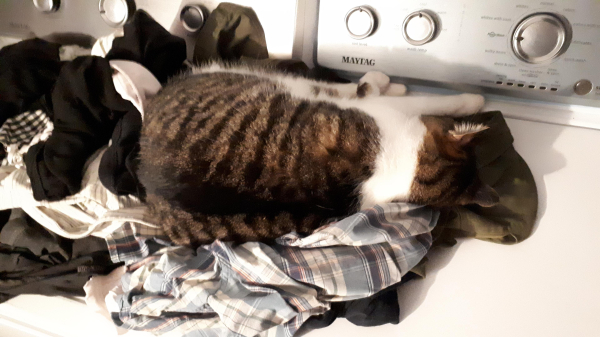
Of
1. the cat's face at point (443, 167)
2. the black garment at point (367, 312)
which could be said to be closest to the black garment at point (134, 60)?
the black garment at point (367, 312)

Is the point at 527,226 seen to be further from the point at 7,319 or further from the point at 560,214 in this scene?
the point at 7,319

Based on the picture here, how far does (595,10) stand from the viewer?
60 cm

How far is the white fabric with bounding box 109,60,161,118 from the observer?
769 mm

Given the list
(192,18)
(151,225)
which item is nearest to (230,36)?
(192,18)

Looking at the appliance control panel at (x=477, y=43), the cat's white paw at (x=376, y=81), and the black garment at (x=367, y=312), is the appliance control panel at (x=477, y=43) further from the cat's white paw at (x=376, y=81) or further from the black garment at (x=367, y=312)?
the black garment at (x=367, y=312)

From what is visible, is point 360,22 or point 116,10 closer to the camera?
point 360,22

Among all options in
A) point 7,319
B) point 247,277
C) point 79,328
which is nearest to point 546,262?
point 247,277

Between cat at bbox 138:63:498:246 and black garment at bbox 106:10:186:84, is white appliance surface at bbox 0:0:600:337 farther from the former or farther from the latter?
black garment at bbox 106:10:186:84

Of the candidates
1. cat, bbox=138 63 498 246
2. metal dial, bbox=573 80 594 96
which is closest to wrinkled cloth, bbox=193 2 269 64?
cat, bbox=138 63 498 246

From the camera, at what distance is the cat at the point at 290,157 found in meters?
0.74

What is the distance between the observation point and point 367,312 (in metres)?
0.71

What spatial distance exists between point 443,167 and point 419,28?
12.7 inches

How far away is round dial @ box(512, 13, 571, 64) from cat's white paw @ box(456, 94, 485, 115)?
0.11 metres

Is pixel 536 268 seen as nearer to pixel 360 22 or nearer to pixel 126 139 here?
pixel 360 22
